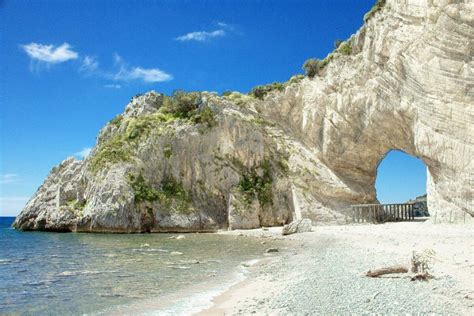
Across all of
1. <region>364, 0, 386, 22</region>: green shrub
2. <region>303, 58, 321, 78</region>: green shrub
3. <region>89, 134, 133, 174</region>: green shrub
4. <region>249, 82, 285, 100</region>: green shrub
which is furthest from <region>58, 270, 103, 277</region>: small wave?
<region>249, 82, 285, 100</region>: green shrub

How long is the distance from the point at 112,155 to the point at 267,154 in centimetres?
2075

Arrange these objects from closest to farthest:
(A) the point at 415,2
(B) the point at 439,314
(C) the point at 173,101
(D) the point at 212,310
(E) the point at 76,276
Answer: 1. (B) the point at 439,314
2. (D) the point at 212,310
3. (E) the point at 76,276
4. (A) the point at 415,2
5. (C) the point at 173,101

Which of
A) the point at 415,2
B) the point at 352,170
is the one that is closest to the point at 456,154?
the point at 415,2

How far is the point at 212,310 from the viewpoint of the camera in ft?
39.6

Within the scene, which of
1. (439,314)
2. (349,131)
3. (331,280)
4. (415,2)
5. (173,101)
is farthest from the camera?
(173,101)

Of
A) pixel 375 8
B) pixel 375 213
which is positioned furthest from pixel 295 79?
pixel 375 213

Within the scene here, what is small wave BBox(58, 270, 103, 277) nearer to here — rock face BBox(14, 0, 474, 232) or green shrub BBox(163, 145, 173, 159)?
rock face BBox(14, 0, 474, 232)

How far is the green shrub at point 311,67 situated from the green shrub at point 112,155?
27.2 metres

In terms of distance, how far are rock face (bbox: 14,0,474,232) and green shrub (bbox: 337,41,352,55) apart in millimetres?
272

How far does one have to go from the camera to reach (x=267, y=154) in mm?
56438

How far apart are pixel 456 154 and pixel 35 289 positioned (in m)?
33.1

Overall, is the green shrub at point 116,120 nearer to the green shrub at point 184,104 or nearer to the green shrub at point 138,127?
the green shrub at point 138,127

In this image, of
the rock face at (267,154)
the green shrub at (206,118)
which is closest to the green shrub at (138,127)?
the rock face at (267,154)

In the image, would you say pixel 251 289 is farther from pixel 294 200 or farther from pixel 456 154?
pixel 294 200
